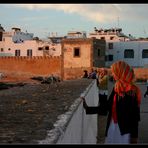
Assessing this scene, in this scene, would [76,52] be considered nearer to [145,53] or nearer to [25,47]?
[145,53]

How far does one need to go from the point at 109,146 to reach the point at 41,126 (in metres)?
1.64

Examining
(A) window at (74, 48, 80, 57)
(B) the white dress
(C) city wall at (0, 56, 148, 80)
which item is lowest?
(C) city wall at (0, 56, 148, 80)

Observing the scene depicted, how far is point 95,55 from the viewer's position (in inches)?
2211

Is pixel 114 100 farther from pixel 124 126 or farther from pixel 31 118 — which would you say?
pixel 31 118

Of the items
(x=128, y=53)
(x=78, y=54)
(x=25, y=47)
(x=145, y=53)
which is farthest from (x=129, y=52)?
(x=25, y=47)

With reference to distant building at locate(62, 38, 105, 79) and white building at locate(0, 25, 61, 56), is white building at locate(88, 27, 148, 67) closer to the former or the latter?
distant building at locate(62, 38, 105, 79)

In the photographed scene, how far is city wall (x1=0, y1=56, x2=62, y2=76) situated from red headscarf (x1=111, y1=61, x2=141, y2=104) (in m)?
55.8

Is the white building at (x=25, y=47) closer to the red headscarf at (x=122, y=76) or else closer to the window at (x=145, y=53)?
the window at (x=145, y=53)

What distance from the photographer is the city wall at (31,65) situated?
203 ft

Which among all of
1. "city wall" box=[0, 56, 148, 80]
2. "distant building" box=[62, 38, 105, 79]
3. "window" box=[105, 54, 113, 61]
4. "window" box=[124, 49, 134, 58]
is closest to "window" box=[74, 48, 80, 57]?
"distant building" box=[62, 38, 105, 79]

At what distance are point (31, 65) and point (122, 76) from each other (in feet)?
195

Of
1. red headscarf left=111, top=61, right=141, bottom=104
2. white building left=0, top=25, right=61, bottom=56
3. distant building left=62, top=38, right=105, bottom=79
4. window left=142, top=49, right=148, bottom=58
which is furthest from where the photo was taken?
white building left=0, top=25, right=61, bottom=56

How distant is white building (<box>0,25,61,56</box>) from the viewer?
231 ft

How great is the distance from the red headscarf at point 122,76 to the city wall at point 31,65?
55.8 meters
